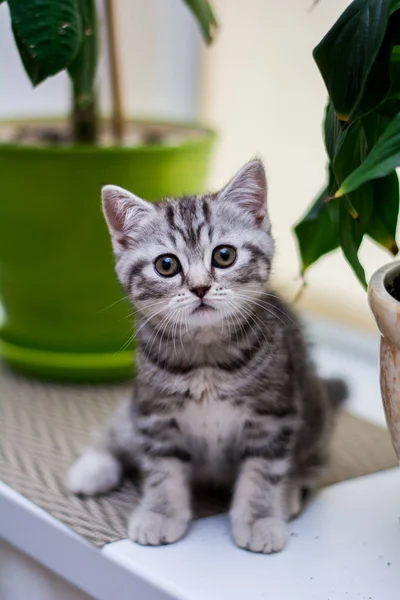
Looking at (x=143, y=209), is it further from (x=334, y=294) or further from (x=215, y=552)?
(x=334, y=294)

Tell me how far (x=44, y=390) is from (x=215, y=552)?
53cm

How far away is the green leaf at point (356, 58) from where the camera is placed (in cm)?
73

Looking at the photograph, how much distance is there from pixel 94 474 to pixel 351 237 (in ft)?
1.42

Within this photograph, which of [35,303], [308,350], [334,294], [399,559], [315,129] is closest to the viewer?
[399,559]

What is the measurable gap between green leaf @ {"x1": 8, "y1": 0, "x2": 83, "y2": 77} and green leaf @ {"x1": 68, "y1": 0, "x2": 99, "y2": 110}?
0.13 meters

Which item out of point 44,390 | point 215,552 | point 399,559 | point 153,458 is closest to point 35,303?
point 44,390

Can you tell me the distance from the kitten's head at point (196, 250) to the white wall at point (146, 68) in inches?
33.0

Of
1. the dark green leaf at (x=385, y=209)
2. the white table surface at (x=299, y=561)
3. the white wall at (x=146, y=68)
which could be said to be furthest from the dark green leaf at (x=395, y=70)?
the white wall at (x=146, y=68)

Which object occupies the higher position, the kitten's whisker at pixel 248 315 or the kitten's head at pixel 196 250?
the kitten's head at pixel 196 250

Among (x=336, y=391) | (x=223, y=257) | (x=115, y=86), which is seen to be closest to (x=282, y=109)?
(x=115, y=86)

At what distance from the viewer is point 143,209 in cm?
93

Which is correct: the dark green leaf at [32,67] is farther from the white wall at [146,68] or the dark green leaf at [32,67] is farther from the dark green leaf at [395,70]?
the white wall at [146,68]

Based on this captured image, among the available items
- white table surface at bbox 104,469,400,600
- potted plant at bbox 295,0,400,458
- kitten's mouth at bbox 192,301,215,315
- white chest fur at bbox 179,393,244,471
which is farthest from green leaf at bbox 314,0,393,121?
white table surface at bbox 104,469,400,600

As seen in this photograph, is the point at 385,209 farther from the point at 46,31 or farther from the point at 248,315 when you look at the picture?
the point at 46,31
